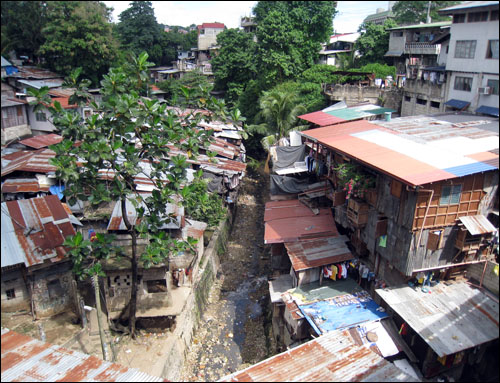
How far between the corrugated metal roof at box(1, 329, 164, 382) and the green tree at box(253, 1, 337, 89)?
27.4m

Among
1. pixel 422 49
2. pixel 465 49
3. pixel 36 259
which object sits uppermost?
pixel 422 49

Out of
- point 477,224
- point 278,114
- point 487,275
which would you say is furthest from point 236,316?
point 278,114

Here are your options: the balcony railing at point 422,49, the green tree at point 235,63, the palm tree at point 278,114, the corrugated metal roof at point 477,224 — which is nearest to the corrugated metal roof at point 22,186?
the palm tree at point 278,114

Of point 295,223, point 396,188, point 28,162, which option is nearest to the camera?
point 396,188

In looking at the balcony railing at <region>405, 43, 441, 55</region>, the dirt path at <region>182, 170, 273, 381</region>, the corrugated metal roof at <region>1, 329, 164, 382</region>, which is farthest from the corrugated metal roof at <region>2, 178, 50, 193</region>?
the balcony railing at <region>405, 43, 441, 55</region>

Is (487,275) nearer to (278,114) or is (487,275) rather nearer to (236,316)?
(236,316)

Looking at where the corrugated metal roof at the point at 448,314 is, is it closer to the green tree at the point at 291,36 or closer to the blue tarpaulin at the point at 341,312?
the blue tarpaulin at the point at 341,312

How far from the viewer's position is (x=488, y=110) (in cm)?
1684

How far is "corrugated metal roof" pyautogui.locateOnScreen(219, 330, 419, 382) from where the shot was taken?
904 centimetres

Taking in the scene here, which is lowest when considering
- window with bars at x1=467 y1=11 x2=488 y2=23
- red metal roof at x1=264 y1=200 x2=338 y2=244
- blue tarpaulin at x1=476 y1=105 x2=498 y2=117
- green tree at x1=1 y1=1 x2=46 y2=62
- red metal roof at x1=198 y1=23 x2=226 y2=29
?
red metal roof at x1=264 y1=200 x2=338 y2=244

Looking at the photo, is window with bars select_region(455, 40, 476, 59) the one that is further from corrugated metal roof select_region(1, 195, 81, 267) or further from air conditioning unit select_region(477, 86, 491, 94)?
corrugated metal roof select_region(1, 195, 81, 267)

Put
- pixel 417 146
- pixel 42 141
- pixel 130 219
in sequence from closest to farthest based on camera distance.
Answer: pixel 417 146 → pixel 130 219 → pixel 42 141

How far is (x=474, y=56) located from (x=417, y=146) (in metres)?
7.02

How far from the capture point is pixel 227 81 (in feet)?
131
